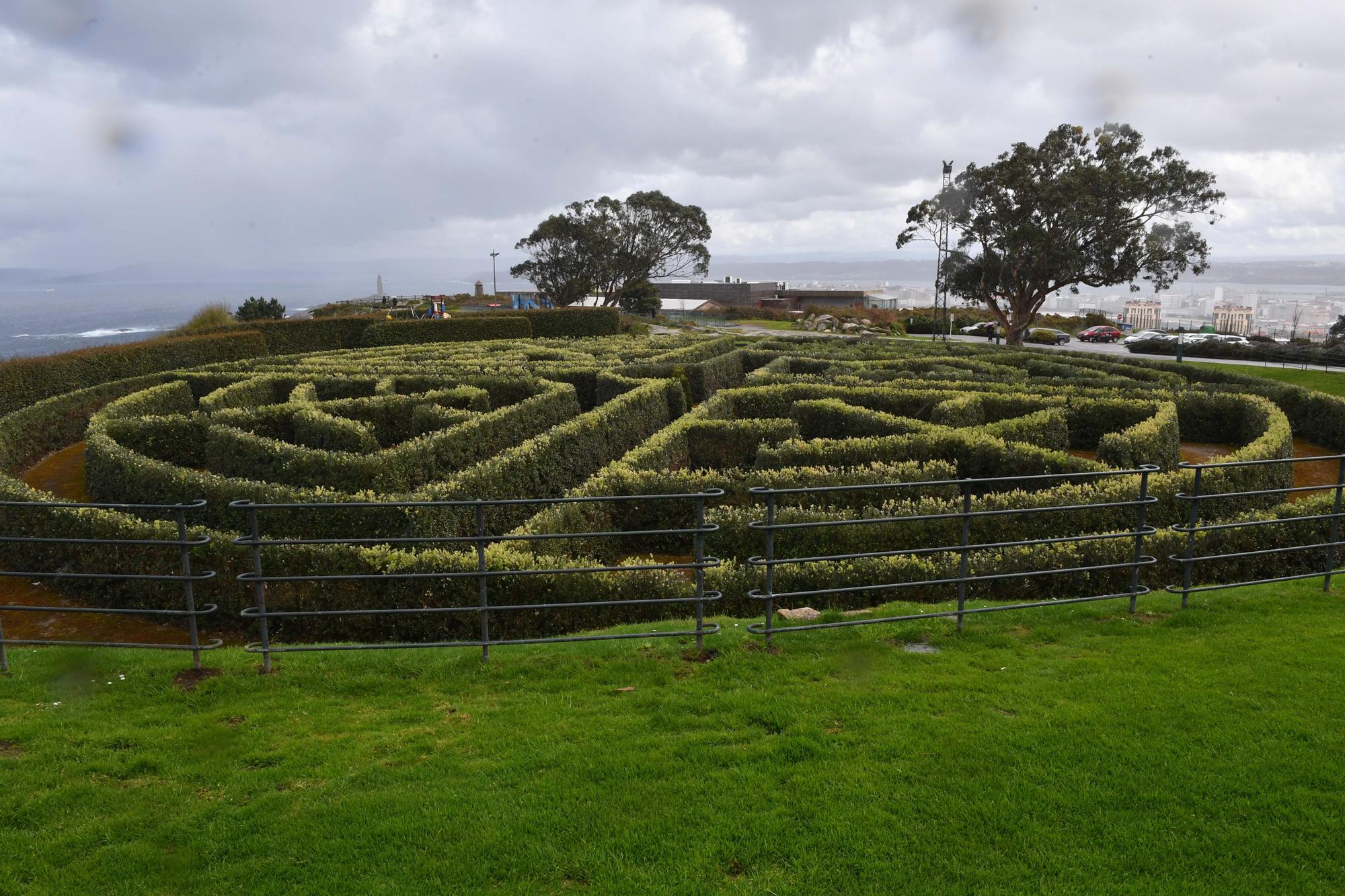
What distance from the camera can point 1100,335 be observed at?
5841 centimetres

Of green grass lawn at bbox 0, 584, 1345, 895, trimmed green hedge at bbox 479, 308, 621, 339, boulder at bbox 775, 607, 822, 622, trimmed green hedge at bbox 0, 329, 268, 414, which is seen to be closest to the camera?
green grass lawn at bbox 0, 584, 1345, 895

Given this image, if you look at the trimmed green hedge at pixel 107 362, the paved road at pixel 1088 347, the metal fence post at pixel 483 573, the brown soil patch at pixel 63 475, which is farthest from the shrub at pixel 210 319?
the metal fence post at pixel 483 573

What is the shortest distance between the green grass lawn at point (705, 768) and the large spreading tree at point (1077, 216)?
38.9 m

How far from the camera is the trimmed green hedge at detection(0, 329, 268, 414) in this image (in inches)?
794

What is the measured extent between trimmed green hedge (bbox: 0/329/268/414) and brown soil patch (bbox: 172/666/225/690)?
1807 cm

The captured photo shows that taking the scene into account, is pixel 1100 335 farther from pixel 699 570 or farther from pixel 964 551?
pixel 699 570

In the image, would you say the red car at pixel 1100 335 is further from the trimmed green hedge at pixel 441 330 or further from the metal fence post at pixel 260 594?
the metal fence post at pixel 260 594

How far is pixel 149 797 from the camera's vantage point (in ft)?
14.8

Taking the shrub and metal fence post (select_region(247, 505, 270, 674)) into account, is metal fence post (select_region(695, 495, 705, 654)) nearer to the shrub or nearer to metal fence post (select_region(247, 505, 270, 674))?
metal fence post (select_region(247, 505, 270, 674))

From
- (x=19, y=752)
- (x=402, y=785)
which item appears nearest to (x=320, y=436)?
(x=19, y=752)

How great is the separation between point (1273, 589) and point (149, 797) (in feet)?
28.9

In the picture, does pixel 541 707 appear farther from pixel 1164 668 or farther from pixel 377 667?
pixel 1164 668

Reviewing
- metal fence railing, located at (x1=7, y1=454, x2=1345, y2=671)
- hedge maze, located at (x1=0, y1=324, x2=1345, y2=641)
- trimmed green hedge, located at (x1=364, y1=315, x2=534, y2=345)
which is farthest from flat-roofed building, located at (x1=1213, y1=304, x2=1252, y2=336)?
metal fence railing, located at (x1=7, y1=454, x2=1345, y2=671)

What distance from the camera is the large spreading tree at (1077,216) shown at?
39656mm
